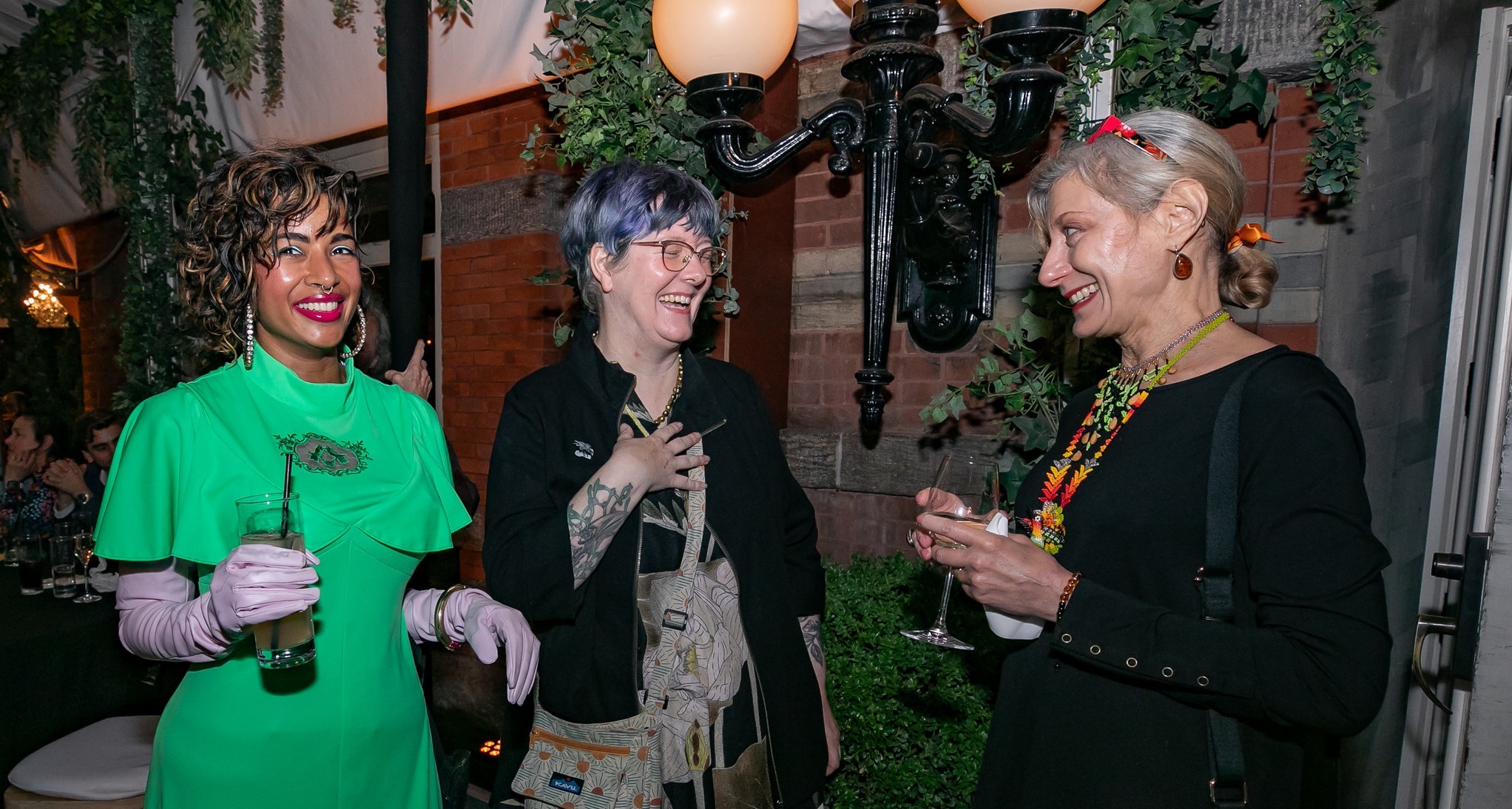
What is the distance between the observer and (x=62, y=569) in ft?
10.7

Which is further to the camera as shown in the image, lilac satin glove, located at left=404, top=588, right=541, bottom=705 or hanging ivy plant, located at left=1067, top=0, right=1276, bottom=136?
hanging ivy plant, located at left=1067, top=0, right=1276, bottom=136

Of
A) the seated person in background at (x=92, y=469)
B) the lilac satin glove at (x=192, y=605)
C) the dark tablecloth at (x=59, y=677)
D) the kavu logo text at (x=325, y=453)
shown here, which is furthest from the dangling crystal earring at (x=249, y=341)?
the seated person in background at (x=92, y=469)

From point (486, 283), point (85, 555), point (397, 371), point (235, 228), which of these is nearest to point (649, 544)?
point (235, 228)

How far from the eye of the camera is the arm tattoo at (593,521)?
1.52 m

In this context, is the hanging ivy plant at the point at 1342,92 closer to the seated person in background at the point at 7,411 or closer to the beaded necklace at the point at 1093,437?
the beaded necklace at the point at 1093,437

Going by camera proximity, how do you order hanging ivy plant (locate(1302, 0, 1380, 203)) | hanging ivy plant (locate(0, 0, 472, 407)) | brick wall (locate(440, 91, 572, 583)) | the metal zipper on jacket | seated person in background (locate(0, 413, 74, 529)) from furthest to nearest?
hanging ivy plant (locate(0, 0, 472, 407)), brick wall (locate(440, 91, 572, 583)), seated person in background (locate(0, 413, 74, 529)), hanging ivy plant (locate(1302, 0, 1380, 203)), the metal zipper on jacket

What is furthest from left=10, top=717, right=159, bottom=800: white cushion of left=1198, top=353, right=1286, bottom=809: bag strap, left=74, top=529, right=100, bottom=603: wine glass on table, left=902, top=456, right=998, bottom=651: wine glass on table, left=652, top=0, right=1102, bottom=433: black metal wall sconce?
left=1198, top=353, right=1286, bottom=809: bag strap

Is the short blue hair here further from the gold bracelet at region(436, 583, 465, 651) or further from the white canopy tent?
the white canopy tent

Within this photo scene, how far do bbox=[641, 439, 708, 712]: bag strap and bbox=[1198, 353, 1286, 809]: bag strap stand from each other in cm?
92

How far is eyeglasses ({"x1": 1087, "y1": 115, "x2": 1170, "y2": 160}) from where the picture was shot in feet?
4.35

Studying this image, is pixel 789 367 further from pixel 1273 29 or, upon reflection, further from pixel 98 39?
pixel 98 39

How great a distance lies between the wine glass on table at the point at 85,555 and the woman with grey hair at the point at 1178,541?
11.6 feet

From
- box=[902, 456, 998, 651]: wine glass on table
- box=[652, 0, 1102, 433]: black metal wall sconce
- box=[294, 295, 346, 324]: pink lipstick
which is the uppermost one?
box=[652, 0, 1102, 433]: black metal wall sconce

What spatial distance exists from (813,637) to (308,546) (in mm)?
1136
